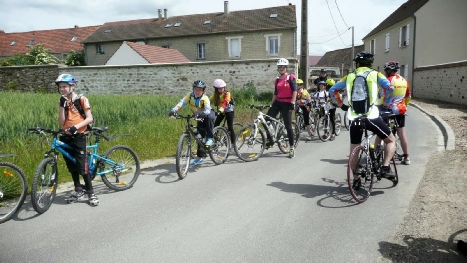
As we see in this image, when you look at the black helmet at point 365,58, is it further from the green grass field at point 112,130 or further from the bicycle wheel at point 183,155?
the green grass field at point 112,130

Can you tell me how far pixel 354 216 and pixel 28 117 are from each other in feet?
27.6

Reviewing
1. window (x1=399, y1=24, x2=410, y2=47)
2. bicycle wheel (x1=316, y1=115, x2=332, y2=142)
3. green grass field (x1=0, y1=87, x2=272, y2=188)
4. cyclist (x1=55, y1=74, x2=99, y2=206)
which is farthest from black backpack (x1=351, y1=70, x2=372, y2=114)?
window (x1=399, y1=24, x2=410, y2=47)

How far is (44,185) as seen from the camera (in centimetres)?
472

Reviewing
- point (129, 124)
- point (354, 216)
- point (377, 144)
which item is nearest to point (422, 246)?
point (354, 216)

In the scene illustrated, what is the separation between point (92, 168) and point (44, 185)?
0.71 meters

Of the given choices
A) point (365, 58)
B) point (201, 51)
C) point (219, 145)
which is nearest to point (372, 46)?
point (201, 51)

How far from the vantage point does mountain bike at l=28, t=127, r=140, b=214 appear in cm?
463

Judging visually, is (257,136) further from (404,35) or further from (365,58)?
(404,35)

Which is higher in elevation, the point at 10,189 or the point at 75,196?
the point at 10,189

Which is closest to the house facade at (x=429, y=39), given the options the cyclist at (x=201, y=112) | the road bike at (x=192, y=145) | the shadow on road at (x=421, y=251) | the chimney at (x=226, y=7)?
the chimney at (x=226, y=7)

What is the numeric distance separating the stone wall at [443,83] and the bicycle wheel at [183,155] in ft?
53.2

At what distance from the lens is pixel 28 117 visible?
30.2 feet

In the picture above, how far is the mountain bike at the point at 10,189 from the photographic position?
4431 mm

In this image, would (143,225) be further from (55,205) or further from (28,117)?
(28,117)
